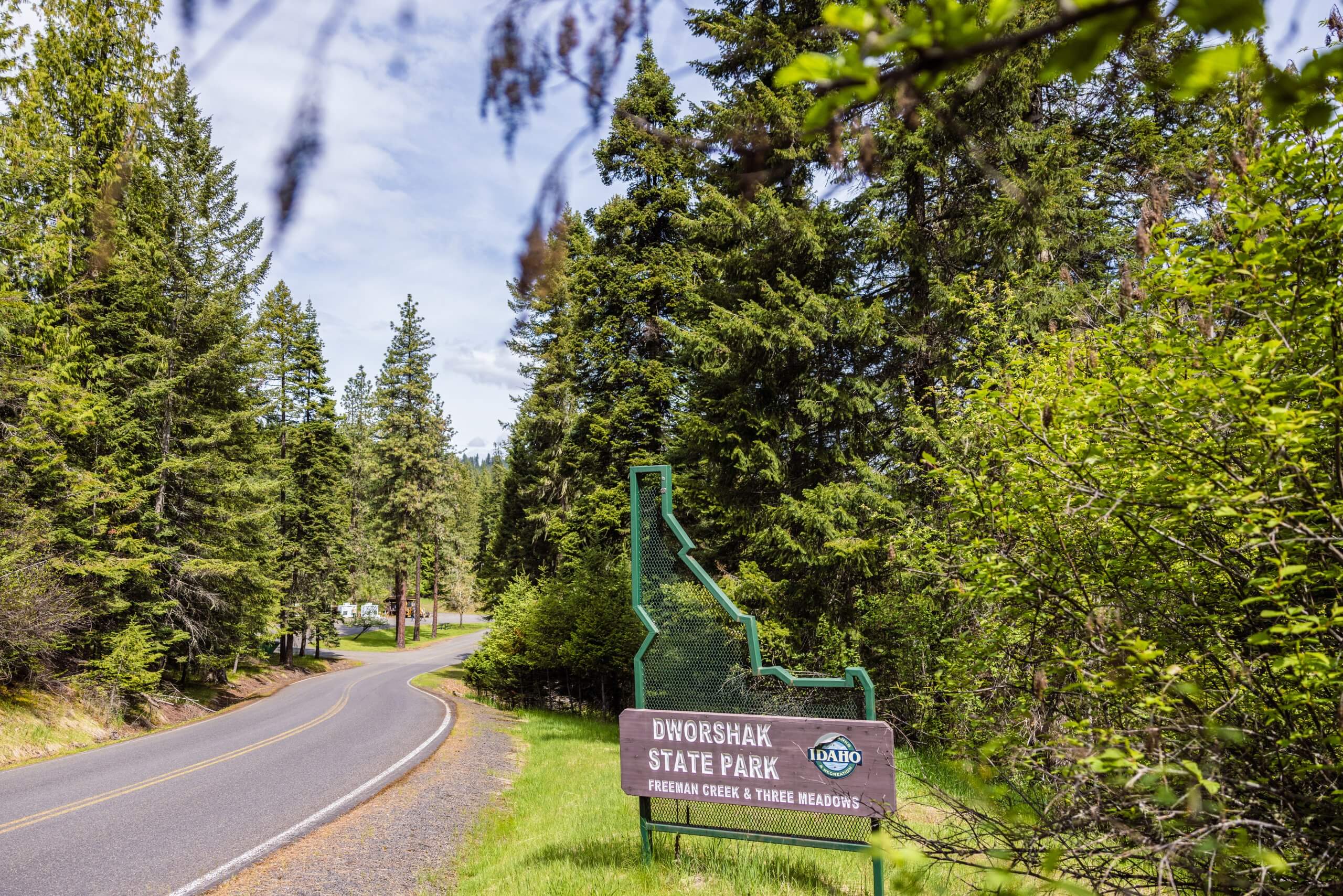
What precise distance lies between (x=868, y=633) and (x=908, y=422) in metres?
3.65

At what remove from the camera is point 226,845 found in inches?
275

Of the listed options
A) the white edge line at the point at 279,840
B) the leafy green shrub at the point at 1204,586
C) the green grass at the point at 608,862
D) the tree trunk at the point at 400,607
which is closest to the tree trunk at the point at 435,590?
the tree trunk at the point at 400,607

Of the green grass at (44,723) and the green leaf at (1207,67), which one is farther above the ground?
the green leaf at (1207,67)

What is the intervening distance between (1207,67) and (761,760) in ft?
18.0

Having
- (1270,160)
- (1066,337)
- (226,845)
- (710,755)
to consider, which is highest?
(1066,337)

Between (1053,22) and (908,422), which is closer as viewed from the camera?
(1053,22)

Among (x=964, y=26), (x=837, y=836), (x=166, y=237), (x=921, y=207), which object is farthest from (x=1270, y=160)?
(x=166, y=237)

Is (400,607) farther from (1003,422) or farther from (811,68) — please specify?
(811,68)

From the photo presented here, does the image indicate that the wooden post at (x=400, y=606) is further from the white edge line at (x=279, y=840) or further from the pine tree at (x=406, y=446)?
the white edge line at (x=279, y=840)

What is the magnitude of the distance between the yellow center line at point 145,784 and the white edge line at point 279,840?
298cm

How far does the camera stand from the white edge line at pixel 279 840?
19.5ft

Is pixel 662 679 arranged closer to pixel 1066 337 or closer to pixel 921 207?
pixel 1066 337

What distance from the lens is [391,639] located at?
5047cm

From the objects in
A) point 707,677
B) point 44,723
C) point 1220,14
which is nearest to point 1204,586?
point 707,677
